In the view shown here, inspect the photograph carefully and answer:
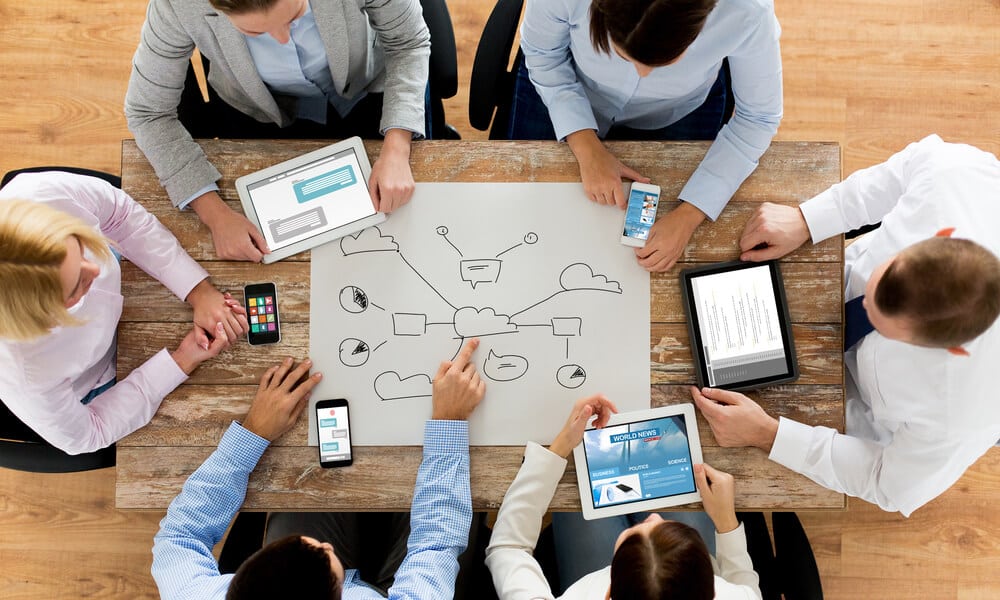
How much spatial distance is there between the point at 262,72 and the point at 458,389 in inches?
31.1

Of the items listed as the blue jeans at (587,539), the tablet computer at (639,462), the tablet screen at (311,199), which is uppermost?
the tablet screen at (311,199)

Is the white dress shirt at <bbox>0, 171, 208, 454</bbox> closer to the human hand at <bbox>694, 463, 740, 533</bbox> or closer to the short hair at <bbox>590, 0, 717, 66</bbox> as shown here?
the short hair at <bbox>590, 0, 717, 66</bbox>

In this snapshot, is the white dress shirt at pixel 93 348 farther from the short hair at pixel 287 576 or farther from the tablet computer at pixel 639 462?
the tablet computer at pixel 639 462

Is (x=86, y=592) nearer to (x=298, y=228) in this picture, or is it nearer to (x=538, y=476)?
(x=298, y=228)

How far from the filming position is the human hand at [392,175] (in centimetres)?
140

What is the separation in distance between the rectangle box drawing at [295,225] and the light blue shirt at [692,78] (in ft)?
1.74

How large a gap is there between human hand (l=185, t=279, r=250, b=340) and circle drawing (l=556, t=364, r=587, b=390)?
0.63 m

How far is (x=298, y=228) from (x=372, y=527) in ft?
2.38

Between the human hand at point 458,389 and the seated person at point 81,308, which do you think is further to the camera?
the human hand at point 458,389

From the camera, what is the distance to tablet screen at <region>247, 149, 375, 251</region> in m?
1.41

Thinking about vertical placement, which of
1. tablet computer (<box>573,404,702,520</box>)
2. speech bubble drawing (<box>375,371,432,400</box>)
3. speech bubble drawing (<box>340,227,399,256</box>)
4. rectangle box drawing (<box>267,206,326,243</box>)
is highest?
rectangle box drawing (<box>267,206,326,243</box>)

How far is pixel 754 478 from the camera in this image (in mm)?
1354

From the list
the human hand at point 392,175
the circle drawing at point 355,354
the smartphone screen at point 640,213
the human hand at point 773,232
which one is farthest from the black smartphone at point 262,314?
the human hand at point 773,232

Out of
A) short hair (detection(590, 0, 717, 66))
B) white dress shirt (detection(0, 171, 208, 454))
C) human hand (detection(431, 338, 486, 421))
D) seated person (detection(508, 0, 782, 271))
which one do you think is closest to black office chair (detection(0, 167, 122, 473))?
white dress shirt (detection(0, 171, 208, 454))
